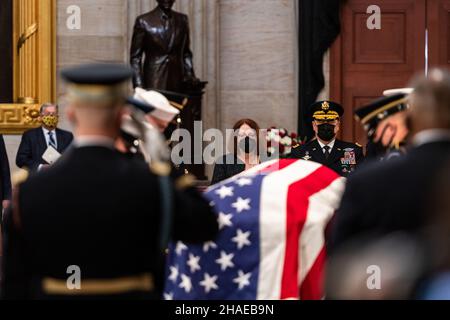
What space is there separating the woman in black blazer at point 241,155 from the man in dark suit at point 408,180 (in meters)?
4.73

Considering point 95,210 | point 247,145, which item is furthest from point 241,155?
point 95,210

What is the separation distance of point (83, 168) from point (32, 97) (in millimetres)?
8024

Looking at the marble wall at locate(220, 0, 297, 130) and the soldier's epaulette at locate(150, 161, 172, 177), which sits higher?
the marble wall at locate(220, 0, 297, 130)

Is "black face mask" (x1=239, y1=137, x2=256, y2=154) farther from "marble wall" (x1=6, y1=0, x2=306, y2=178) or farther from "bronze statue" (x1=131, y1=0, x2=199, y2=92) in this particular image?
"marble wall" (x1=6, y1=0, x2=306, y2=178)

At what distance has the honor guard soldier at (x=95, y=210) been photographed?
2893 millimetres

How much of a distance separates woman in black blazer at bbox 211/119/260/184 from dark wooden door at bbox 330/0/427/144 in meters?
3.47

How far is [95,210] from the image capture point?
9.50ft

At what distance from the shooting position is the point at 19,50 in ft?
35.6

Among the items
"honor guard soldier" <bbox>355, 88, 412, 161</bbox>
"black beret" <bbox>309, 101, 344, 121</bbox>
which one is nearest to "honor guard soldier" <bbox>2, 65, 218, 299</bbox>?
"honor guard soldier" <bbox>355, 88, 412, 161</bbox>

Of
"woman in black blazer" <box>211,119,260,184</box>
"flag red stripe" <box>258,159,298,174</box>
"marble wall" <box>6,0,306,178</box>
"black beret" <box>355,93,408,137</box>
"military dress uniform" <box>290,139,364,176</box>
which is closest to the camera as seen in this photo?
"black beret" <box>355,93,408,137</box>

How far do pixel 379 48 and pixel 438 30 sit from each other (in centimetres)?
64

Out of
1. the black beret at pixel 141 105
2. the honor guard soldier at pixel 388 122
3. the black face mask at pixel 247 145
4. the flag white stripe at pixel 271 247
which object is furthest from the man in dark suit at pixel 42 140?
the honor guard soldier at pixel 388 122

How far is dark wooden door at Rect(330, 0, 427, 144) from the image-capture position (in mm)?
11070

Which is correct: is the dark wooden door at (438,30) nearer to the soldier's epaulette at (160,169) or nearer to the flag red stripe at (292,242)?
the flag red stripe at (292,242)
